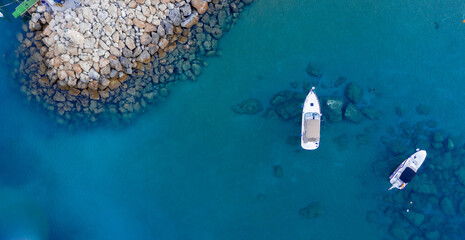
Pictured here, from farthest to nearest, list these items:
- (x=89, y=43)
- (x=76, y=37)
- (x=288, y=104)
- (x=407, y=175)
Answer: (x=288, y=104) < (x=89, y=43) < (x=76, y=37) < (x=407, y=175)

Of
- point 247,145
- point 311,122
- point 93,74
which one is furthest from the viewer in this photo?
point 247,145

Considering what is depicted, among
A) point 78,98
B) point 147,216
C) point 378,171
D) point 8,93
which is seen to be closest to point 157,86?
point 78,98

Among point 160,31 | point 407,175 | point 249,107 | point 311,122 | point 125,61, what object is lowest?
point 407,175

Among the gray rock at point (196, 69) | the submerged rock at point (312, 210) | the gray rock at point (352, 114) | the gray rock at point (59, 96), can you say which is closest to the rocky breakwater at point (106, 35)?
the gray rock at point (59, 96)

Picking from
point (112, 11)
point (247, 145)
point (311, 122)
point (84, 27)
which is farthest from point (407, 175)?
point (84, 27)

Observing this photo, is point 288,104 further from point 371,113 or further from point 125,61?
point 125,61

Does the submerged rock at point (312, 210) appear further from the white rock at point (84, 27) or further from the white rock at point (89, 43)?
the white rock at point (84, 27)
